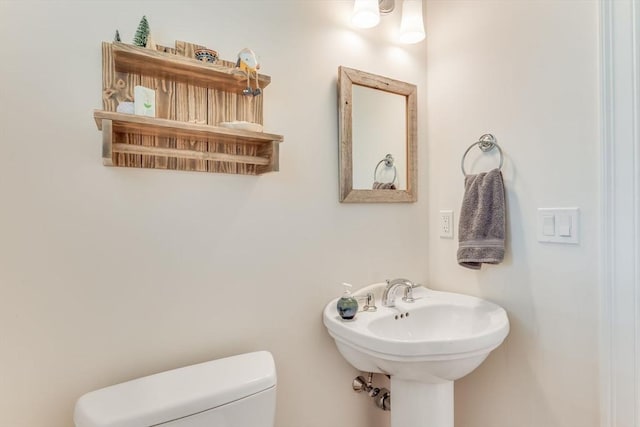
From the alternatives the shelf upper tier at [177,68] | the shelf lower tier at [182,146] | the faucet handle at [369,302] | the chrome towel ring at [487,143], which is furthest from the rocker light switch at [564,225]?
the shelf upper tier at [177,68]

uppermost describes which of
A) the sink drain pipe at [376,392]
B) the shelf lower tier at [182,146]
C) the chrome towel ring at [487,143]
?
the chrome towel ring at [487,143]

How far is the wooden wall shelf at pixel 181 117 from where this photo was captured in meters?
0.91

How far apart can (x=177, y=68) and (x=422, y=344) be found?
1.07 meters

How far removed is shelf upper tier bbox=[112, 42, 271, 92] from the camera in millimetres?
896

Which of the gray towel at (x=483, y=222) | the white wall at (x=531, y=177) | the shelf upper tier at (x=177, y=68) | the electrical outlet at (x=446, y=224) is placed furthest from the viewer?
the electrical outlet at (x=446, y=224)

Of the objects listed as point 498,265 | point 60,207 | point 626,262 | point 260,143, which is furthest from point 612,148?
point 60,207

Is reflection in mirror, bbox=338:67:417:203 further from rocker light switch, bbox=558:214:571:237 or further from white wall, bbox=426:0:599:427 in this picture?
rocker light switch, bbox=558:214:571:237

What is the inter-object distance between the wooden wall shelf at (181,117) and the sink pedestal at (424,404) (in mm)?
876

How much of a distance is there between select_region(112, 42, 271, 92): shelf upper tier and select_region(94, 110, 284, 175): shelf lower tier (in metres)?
0.17

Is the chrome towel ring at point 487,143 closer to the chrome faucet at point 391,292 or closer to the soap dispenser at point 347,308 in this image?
the chrome faucet at point 391,292

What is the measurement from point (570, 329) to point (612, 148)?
60 centimetres

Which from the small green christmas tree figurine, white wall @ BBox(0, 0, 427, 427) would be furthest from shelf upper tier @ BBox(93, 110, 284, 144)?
the small green christmas tree figurine

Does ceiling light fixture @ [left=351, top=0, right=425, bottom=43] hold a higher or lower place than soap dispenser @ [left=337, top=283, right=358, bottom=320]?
higher

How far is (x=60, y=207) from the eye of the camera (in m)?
0.89
